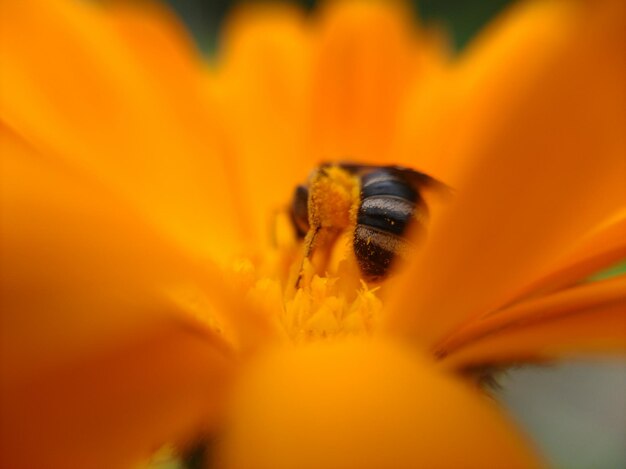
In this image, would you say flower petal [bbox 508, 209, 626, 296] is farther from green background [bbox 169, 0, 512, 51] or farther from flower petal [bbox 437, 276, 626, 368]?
green background [bbox 169, 0, 512, 51]

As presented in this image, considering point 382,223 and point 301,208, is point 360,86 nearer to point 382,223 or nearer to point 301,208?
point 301,208

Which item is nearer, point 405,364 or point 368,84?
point 405,364

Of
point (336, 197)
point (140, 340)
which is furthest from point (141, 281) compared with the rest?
point (336, 197)

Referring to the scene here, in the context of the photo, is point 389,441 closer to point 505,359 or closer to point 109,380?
point 109,380

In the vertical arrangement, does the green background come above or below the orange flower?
above

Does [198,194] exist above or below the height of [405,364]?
above

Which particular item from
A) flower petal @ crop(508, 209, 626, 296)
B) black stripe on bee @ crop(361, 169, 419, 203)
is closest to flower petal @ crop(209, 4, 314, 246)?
black stripe on bee @ crop(361, 169, 419, 203)

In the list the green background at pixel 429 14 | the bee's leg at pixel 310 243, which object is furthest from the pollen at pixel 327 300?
the green background at pixel 429 14
